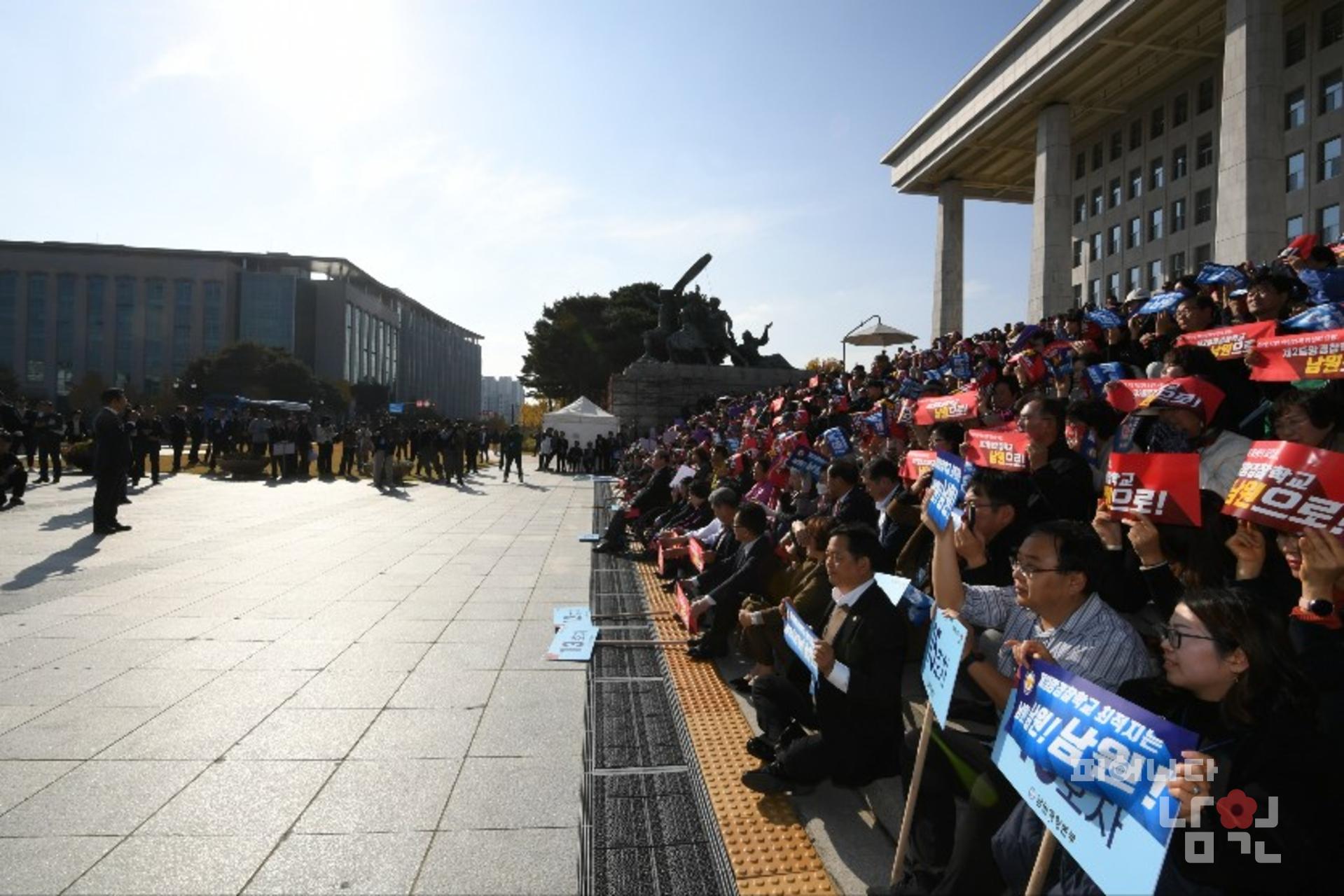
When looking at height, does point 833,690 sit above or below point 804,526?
below

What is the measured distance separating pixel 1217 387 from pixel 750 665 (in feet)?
12.0

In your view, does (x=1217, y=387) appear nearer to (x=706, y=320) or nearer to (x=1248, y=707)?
(x=1248, y=707)

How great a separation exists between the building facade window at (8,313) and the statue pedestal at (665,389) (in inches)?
3331

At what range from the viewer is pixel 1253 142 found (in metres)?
20.9

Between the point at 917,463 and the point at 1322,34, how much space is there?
36.7 m

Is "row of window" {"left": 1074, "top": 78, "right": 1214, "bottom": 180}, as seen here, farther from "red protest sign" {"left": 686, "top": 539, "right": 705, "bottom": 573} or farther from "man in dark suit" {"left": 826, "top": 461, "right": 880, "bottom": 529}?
"man in dark suit" {"left": 826, "top": 461, "right": 880, "bottom": 529}

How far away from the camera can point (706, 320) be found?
3953 centimetres

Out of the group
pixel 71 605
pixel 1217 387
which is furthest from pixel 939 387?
pixel 71 605

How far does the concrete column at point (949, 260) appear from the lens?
3803 cm

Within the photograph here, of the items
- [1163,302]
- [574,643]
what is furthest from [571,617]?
[1163,302]

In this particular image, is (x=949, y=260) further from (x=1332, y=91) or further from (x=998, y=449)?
(x=998, y=449)

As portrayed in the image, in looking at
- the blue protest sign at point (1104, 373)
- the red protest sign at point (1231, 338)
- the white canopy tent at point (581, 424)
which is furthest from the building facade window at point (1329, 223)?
the red protest sign at point (1231, 338)

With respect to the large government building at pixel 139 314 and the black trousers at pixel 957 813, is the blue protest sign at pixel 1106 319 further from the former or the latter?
the large government building at pixel 139 314

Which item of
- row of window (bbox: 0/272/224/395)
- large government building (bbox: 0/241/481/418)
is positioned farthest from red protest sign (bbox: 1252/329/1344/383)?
row of window (bbox: 0/272/224/395)
